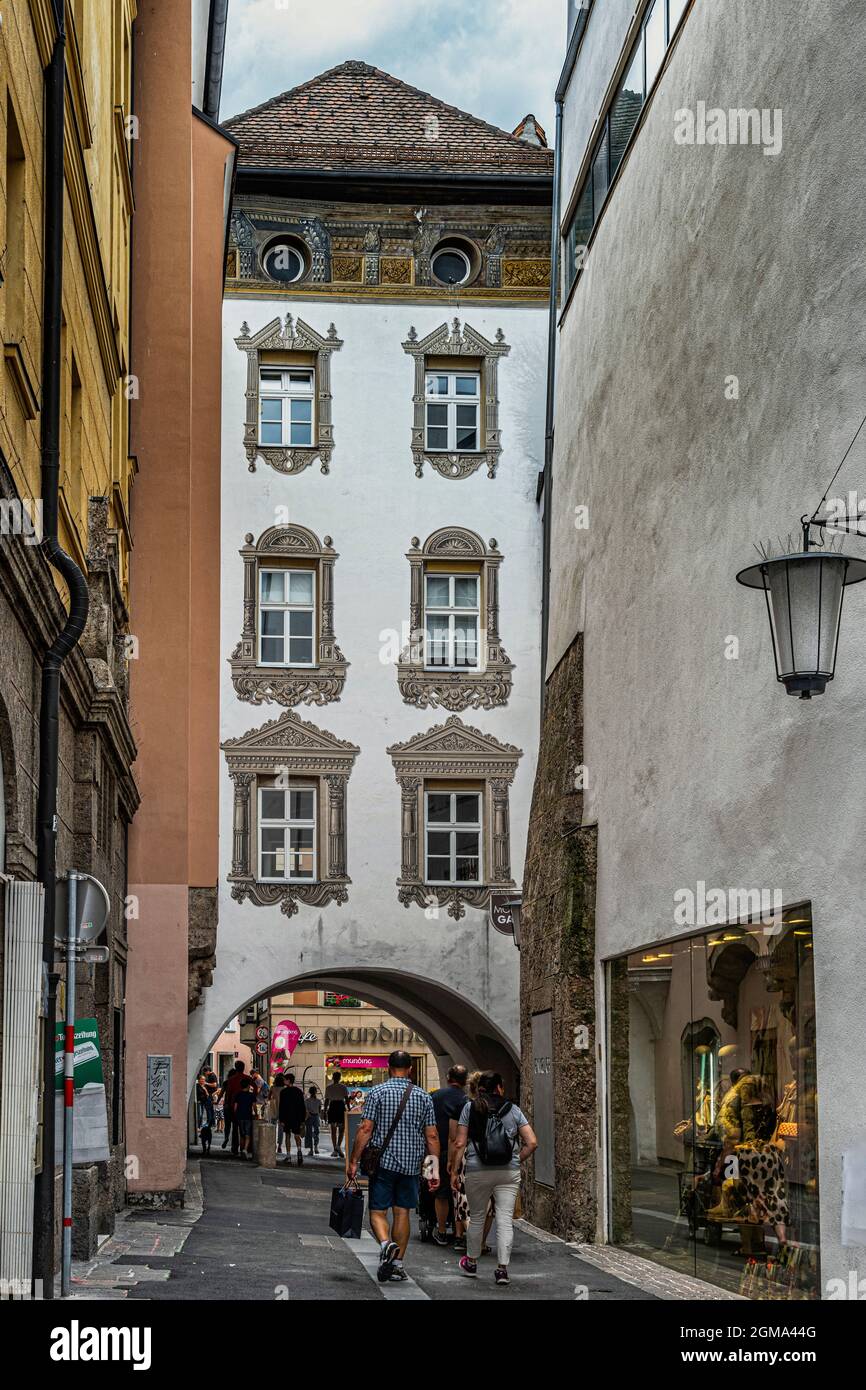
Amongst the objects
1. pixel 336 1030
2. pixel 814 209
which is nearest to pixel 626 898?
pixel 814 209

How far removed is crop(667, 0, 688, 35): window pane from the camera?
1623 centimetres

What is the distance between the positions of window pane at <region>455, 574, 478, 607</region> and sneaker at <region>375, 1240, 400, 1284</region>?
843 inches

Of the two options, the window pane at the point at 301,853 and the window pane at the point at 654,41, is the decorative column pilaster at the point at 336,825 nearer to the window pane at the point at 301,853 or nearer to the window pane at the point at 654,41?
the window pane at the point at 301,853

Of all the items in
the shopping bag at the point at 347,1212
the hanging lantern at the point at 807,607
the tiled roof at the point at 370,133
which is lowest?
the shopping bag at the point at 347,1212

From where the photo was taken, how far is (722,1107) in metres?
13.6

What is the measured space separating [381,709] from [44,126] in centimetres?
2125

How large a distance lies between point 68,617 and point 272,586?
20.9 meters

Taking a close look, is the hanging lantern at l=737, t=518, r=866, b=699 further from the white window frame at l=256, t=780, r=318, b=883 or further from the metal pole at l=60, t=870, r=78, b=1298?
the white window frame at l=256, t=780, r=318, b=883

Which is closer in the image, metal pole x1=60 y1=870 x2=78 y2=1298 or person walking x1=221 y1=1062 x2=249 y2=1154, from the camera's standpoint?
metal pole x1=60 y1=870 x2=78 y2=1298

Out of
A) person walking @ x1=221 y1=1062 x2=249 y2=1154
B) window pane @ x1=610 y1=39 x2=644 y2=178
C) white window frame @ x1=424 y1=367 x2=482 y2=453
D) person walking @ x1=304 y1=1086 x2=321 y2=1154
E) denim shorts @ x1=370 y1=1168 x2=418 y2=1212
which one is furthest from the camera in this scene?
person walking @ x1=304 y1=1086 x2=321 y2=1154

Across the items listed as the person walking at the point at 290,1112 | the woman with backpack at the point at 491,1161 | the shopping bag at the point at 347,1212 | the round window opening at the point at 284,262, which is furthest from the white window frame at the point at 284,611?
the shopping bag at the point at 347,1212

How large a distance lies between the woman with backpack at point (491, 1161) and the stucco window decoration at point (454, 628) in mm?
19210

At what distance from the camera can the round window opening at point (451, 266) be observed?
35.1 m

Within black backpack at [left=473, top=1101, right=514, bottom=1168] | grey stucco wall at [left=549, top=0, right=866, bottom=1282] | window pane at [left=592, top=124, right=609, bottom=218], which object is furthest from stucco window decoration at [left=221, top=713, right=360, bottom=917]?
black backpack at [left=473, top=1101, right=514, bottom=1168]
